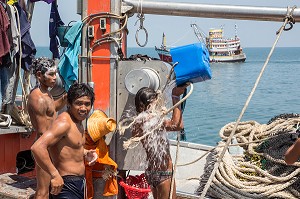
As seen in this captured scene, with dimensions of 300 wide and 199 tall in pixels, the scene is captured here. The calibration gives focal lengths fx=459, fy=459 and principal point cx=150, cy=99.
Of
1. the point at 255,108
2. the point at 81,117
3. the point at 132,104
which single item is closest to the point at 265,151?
the point at 132,104

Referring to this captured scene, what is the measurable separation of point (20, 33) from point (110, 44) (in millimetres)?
1639

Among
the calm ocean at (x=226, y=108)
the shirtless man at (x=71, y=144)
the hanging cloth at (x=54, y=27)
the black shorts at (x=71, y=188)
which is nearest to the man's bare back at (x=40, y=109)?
the shirtless man at (x=71, y=144)

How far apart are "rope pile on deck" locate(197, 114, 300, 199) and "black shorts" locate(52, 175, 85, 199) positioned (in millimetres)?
1911

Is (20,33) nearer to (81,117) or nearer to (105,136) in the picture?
(105,136)

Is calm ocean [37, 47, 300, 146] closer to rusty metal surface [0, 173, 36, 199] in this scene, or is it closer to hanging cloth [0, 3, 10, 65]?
rusty metal surface [0, 173, 36, 199]

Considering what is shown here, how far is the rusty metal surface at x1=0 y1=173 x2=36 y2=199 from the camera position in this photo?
16.9 ft

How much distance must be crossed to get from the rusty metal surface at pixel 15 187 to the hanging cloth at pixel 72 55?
4.55 feet

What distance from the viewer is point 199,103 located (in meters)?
32.1

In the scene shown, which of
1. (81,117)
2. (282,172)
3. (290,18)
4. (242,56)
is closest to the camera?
(81,117)

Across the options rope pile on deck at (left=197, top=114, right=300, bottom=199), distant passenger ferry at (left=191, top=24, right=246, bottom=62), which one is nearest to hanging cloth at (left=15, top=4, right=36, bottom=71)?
rope pile on deck at (left=197, top=114, right=300, bottom=199)

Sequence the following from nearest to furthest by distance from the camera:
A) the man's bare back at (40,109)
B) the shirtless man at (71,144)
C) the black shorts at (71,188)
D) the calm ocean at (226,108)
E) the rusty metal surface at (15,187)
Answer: the shirtless man at (71,144) → the black shorts at (71,188) → the man's bare back at (40,109) → the rusty metal surface at (15,187) → the calm ocean at (226,108)

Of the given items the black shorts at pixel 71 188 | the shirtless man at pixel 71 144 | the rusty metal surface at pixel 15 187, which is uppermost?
the shirtless man at pixel 71 144

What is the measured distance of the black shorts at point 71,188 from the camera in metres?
4.09

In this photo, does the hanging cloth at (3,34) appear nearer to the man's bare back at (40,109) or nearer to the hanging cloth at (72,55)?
the hanging cloth at (72,55)
